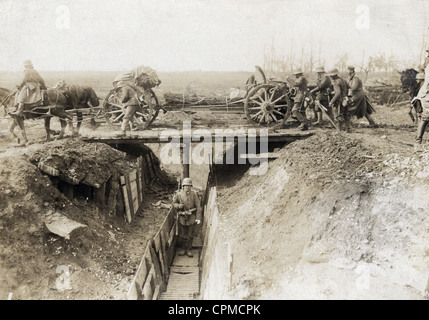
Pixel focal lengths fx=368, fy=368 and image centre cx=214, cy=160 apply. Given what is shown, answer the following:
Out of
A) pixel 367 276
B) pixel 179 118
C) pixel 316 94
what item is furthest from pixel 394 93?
pixel 367 276

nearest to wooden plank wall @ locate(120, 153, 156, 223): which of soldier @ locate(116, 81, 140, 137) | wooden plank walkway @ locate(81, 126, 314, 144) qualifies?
wooden plank walkway @ locate(81, 126, 314, 144)

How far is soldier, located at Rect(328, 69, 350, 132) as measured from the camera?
28.7 ft

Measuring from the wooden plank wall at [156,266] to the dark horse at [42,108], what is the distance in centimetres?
397

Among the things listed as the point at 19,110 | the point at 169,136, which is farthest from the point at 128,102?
the point at 19,110

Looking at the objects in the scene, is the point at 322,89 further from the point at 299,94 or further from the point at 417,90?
the point at 417,90

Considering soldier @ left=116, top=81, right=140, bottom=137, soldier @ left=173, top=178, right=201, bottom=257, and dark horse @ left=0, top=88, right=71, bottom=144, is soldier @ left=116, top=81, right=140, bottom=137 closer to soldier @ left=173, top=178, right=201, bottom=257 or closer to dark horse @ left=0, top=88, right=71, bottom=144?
dark horse @ left=0, top=88, right=71, bottom=144

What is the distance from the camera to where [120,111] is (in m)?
9.34

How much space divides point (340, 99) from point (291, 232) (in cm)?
495

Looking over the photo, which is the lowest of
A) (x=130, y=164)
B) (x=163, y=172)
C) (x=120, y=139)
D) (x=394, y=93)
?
(x=163, y=172)

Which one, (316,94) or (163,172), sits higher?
(316,94)

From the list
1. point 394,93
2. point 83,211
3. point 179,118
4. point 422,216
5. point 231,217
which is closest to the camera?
point 422,216
